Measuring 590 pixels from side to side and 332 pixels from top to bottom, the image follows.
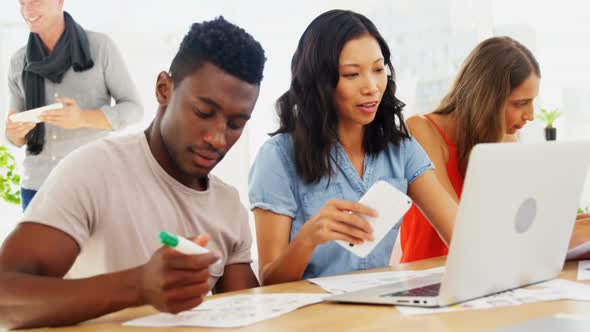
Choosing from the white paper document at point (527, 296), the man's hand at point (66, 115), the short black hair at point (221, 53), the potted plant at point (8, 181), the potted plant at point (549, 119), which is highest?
the short black hair at point (221, 53)

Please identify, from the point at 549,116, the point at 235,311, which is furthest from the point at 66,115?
the point at 549,116

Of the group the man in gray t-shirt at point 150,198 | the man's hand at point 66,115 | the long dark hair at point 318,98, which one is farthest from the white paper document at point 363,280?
the man's hand at point 66,115

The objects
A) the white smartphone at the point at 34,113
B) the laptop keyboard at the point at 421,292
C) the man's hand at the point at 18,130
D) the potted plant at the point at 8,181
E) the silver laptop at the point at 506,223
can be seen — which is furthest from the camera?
the potted plant at the point at 8,181

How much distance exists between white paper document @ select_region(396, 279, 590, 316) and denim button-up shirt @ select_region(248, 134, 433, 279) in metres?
0.63

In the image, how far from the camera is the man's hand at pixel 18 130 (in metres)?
2.90

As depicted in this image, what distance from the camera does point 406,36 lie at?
5.01m

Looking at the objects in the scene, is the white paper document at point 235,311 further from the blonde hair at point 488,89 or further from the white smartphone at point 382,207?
the blonde hair at point 488,89

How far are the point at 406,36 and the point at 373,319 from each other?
162 inches

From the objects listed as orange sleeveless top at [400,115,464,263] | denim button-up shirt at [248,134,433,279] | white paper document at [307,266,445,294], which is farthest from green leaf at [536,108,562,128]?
white paper document at [307,266,445,294]

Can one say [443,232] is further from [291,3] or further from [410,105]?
[291,3]

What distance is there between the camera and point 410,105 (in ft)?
16.3

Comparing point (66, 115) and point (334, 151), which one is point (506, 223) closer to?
point (334, 151)

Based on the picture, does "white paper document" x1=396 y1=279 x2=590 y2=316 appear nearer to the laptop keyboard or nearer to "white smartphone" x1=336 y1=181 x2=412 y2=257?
the laptop keyboard

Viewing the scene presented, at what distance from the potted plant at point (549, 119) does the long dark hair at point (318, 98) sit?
9.20ft
